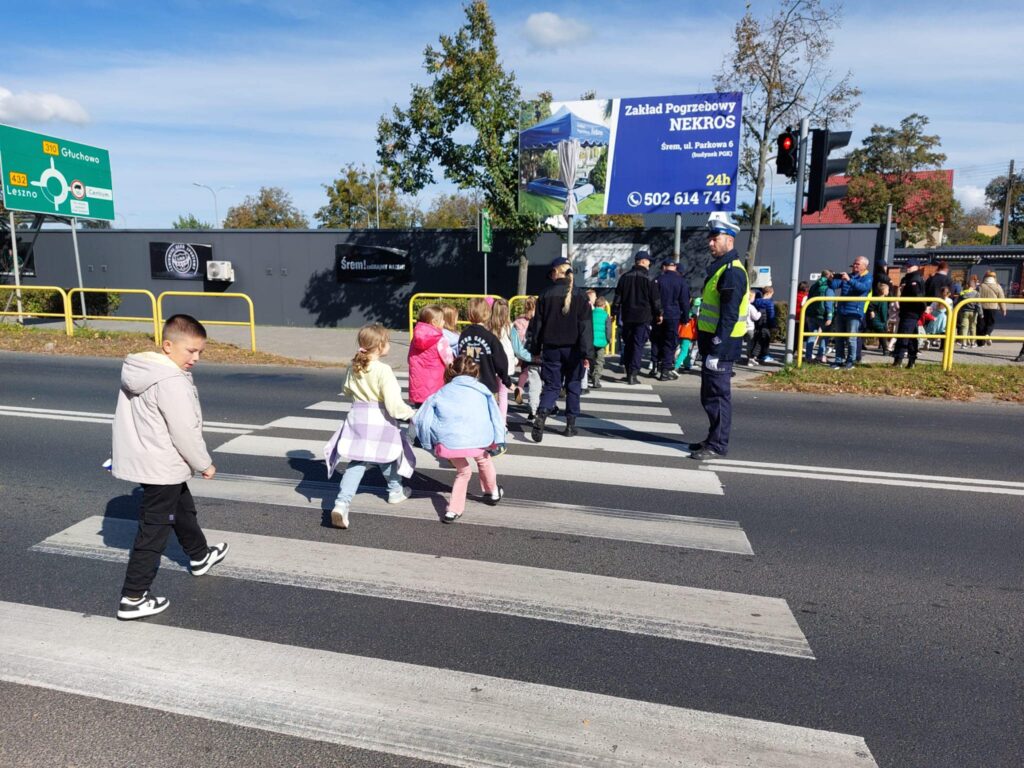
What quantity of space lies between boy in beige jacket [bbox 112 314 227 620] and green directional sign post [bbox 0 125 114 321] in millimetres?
18554

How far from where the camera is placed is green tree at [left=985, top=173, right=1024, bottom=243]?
60031 millimetres

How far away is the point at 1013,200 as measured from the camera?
199ft

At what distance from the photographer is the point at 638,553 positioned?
14.5ft

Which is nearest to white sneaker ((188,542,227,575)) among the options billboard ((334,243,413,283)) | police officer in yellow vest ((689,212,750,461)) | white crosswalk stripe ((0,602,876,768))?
white crosswalk stripe ((0,602,876,768))

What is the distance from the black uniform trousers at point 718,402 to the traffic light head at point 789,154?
613 cm

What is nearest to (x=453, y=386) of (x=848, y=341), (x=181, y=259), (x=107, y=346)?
(x=848, y=341)

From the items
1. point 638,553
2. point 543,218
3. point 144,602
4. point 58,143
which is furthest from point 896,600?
point 58,143

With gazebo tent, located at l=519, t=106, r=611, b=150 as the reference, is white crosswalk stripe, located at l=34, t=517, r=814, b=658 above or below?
below

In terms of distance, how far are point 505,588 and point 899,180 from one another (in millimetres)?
44103

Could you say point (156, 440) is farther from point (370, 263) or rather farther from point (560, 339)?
point (370, 263)

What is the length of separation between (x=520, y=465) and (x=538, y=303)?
190 cm

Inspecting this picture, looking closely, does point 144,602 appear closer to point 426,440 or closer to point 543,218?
point 426,440

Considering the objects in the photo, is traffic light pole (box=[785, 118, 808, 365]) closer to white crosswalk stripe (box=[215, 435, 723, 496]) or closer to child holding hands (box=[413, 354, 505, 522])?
white crosswalk stripe (box=[215, 435, 723, 496])

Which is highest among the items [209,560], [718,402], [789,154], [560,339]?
[789,154]
